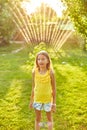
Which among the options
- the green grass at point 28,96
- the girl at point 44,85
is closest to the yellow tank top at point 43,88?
the girl at point 44,85

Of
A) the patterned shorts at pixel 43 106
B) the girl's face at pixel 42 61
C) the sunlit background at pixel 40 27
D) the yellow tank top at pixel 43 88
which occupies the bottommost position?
the sunlit background at pixel 40 27

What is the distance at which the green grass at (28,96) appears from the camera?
6277 millimetres

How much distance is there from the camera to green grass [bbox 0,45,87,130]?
628cm

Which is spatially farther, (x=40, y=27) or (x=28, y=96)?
(x=40, y=27)

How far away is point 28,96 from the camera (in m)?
8.34

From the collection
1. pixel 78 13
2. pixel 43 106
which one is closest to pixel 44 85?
pixel 43 106

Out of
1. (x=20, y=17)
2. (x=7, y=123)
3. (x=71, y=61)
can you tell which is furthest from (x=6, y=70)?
(x=20, y=17)

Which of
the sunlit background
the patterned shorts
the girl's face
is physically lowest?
the sunlit background

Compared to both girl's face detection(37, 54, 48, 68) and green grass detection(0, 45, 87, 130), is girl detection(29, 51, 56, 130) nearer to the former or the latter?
girl's face detection(37, 54, 48, 68)

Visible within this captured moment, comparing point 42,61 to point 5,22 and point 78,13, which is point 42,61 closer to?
point 78,13

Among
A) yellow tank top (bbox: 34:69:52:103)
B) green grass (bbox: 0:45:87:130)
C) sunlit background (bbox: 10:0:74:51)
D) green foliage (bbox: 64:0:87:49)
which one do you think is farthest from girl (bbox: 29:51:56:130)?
sunlit background (bbox: 10:0:74:51)

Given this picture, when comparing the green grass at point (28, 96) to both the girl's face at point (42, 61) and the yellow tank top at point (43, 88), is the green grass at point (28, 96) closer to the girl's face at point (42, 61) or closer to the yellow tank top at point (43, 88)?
the yellow tank top at point (43, 88)

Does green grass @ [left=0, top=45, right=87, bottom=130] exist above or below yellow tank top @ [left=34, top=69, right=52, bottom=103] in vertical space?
below

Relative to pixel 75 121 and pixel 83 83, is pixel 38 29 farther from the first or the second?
pixel 75 121
